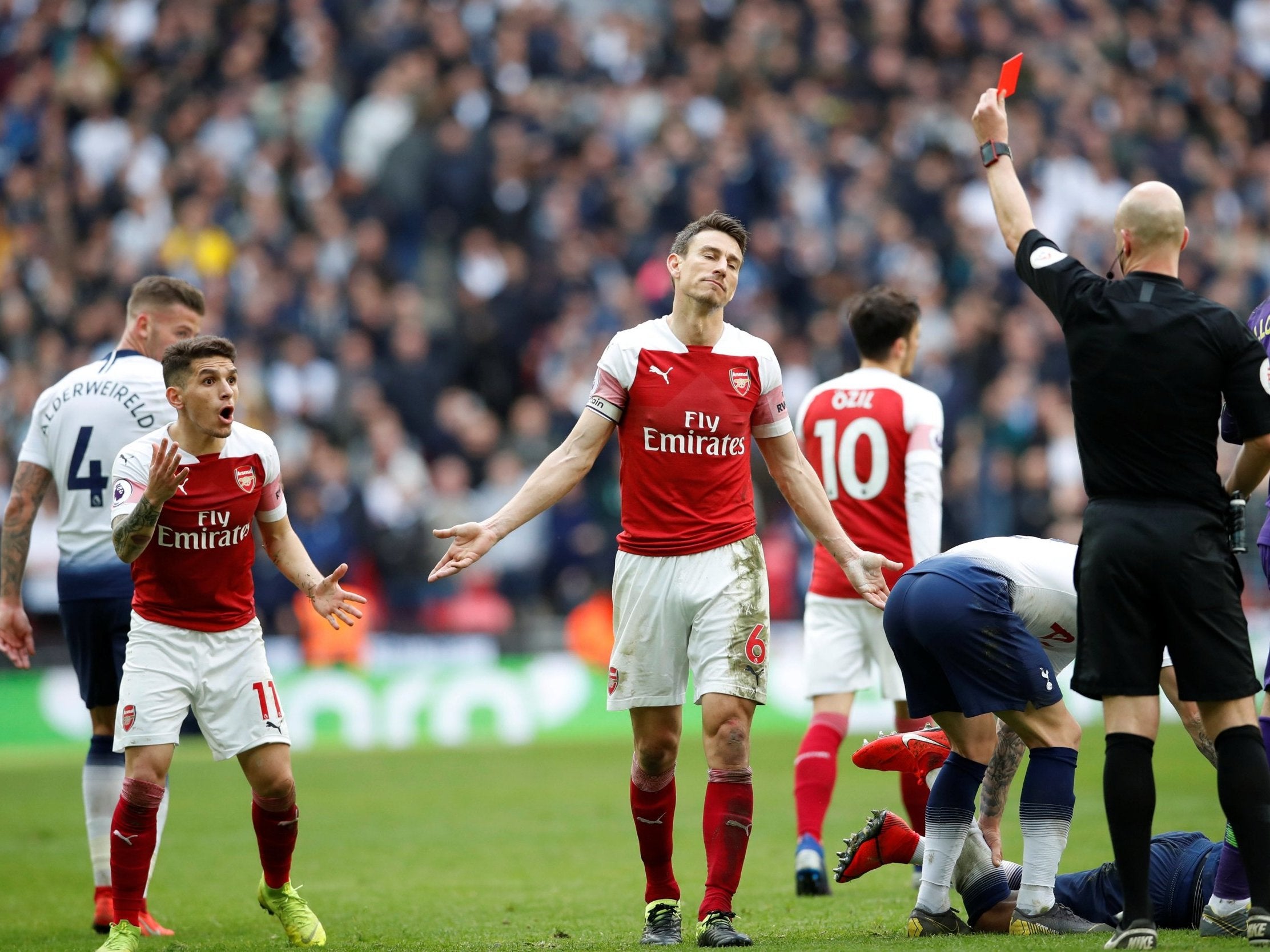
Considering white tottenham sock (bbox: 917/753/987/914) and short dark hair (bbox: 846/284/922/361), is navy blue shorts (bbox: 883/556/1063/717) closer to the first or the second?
white tottenham sock (bbox: 917/753/987/914)

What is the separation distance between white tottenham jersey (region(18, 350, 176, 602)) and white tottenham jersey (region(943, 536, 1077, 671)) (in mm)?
3888

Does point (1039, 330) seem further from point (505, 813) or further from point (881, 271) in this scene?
point (505, 813)

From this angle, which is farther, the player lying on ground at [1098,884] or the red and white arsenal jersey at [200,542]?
the red and white arsenal jersey at [200,542]

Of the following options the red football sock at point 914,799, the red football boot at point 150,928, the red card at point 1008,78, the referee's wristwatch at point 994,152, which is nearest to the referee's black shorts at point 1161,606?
the referee's wristwatch at point 994,152

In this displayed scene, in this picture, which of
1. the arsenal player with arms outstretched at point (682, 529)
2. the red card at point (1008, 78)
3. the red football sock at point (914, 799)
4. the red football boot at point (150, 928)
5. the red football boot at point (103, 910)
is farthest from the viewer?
the red football sock at point (914, 799)

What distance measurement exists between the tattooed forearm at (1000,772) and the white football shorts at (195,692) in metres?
3.00

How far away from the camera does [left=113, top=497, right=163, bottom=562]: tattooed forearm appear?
6.20 meters

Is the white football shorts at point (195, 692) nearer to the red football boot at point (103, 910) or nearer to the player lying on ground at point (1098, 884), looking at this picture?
the red football boot at point (103, 910)

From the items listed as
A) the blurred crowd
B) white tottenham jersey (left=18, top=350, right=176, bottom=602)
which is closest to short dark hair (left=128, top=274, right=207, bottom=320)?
white tottenham jersey (left=18, top=350, right=176, bottom=602)

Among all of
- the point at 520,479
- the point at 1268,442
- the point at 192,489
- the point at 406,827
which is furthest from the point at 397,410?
the point at 1268,442

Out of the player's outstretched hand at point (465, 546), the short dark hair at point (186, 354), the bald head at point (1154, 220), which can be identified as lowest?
the player's outstretched hand at point (465, 546)

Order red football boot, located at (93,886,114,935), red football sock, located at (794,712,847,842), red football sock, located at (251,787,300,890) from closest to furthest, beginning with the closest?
1. red football sock, located at (251,787,300,890)
2. red football boot, located at (93,886,114,935)
3. red football sock, located at (794,712,847,842)

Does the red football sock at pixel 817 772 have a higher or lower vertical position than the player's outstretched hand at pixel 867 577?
lower

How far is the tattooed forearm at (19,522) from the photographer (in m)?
7.55
